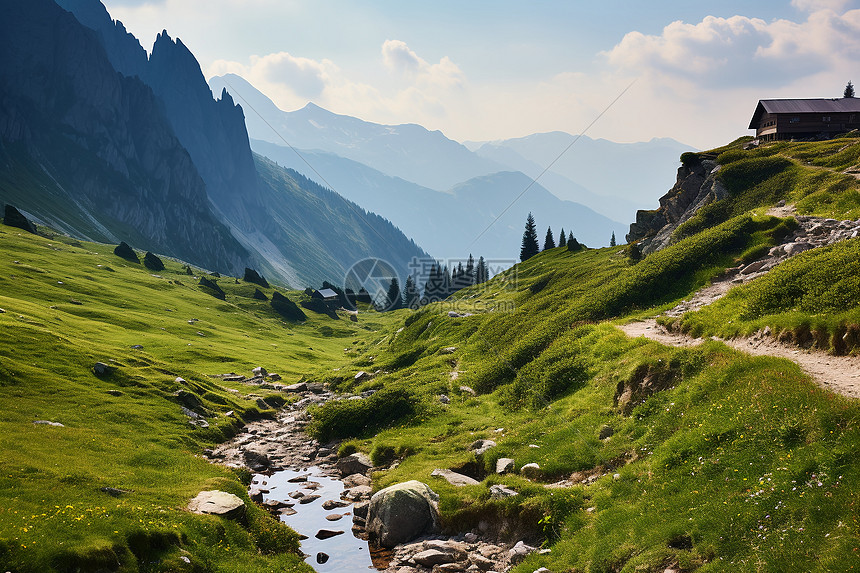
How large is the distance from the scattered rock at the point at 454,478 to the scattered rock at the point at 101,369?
25.8 metres

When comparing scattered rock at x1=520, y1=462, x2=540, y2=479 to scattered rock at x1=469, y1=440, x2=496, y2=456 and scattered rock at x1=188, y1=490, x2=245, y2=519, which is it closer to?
scattered rock at x1=469, y1=440, x2=496, y2=456

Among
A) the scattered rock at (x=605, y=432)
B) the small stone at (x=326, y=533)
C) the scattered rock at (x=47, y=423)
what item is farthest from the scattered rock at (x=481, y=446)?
the scattered rock at (x=47, y=423)

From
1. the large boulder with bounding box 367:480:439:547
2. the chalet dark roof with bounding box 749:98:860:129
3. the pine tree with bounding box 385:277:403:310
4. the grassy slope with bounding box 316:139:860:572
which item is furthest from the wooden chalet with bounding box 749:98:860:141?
the pine tree with bounding box 385:277:403:310

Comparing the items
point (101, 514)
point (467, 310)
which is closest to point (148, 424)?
point (101, 514)

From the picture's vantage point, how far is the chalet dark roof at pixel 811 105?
6938cm

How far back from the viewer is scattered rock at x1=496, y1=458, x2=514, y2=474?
83.0ft

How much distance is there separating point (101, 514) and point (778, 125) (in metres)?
83.7

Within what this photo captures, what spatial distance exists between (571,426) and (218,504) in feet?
56.1

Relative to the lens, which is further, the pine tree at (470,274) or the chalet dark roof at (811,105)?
the pine tree at (470,274)

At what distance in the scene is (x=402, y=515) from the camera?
23312 millimetres

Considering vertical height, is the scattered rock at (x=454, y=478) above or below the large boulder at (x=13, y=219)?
below

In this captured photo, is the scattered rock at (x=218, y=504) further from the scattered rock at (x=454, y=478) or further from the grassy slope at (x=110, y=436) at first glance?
the scattered rock at (x=454, y=478)

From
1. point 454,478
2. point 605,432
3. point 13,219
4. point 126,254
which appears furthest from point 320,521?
point 13,219

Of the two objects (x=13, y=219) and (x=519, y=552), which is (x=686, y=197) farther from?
(x=13, y=219)
